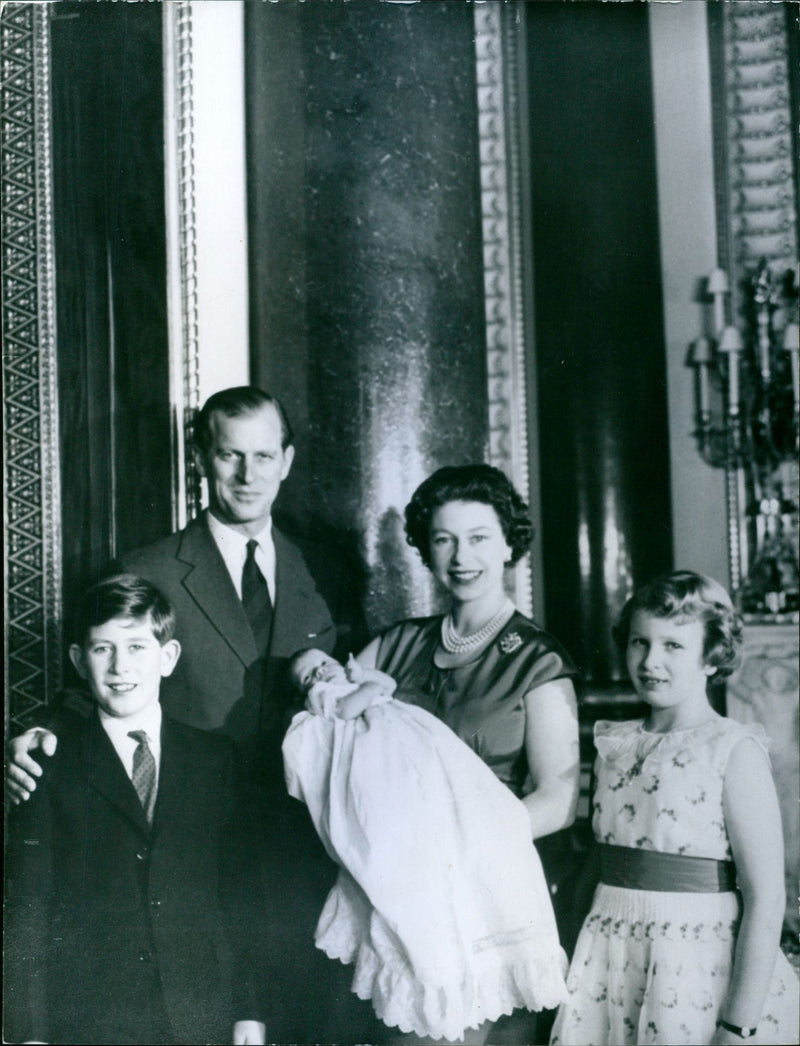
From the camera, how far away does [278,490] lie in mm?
2281

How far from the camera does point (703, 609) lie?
1930 mm

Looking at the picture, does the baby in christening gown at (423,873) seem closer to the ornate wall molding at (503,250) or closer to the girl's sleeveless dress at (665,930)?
the girl's sleeveless dress at (665,930)

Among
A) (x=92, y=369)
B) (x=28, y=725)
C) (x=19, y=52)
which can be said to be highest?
(x=19, y=52)

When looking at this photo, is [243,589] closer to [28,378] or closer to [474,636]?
[474,636]

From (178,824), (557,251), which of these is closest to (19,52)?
(557,251)

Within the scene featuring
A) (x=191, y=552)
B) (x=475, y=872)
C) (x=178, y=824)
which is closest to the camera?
(x=475, y=872)

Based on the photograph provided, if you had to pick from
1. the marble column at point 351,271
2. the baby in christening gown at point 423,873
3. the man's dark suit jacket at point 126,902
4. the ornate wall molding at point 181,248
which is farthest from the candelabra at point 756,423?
the man's dark suit jacket at point 126,902

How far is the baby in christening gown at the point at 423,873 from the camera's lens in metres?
1.84

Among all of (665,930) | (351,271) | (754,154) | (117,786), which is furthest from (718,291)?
(117,786)

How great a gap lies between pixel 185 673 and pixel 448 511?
61 centimetres

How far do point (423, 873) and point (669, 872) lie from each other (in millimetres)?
419

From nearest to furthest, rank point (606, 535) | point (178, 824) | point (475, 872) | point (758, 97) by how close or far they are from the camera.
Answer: point (475, 872) → point (178, 824) → point (606, 535) → point (758, 97)

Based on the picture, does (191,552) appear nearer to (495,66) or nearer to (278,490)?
(278,490)

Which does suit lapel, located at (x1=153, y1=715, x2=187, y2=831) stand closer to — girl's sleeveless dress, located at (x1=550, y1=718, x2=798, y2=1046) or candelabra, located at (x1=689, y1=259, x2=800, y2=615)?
girl's sleeveless dress, located at (x1=550, y1=718, x2=798, y2=1046)
